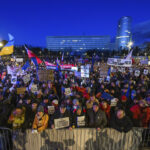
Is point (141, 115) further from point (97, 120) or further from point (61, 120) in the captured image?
point (61, 120)

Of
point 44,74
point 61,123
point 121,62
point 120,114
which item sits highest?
point 121,62

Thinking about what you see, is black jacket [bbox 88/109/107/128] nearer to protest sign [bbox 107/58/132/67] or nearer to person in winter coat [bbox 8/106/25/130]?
person in winter coat [bbox 8/106/25/130]

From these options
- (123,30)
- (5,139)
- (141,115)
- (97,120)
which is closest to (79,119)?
(97,120)

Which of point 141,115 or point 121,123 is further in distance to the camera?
point 141,115

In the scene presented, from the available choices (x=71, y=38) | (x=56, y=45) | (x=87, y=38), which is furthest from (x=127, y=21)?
(x=56, y=45)

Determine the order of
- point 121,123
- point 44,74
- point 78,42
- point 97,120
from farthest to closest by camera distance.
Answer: point 78,42
point 44,74
point 97,120
point 121,123

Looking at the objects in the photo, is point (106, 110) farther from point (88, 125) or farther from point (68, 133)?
point (68, 133)

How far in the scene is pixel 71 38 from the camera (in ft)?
387

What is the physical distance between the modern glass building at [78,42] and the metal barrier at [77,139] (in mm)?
117339

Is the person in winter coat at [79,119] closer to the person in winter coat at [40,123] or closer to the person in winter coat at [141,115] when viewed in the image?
the person in winter coat at [40,123]

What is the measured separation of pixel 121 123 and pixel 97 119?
73cm

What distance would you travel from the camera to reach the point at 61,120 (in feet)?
12.1

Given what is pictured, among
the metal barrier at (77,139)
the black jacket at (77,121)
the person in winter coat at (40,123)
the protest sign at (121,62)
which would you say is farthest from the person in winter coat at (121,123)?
the protest sign at (121,62)

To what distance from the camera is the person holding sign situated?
3.65 m
